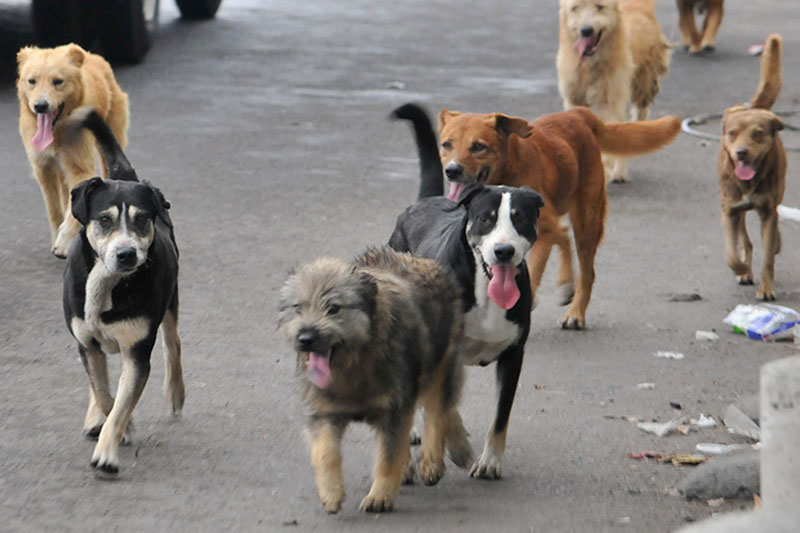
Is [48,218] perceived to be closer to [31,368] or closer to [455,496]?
[31,368]

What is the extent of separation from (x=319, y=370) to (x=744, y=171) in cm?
498

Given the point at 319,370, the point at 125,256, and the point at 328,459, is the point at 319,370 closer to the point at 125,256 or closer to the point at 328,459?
the point at 328,459

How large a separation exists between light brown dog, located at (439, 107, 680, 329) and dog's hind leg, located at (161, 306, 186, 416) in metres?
1.82

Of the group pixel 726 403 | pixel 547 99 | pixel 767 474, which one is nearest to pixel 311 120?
pixel 547 99

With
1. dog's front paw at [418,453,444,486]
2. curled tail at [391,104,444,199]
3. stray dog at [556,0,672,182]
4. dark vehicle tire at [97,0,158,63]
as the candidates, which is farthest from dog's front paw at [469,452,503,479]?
dark vehicle tire at [97,0,158,63]

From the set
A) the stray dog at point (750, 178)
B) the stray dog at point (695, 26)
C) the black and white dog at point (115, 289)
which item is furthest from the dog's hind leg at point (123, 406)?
the stray dog at point (695, 26)

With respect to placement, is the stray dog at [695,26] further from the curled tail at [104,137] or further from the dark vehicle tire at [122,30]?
the curled tail at [104,137]

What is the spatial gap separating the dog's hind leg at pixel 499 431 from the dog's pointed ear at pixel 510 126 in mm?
2303

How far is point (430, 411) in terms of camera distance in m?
5.36

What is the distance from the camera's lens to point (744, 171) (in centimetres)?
888

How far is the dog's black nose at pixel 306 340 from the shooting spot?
466 cm

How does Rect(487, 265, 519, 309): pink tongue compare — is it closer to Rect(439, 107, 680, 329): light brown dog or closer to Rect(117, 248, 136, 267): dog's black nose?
Rect(117, 248, 136, 267): dog's black nose

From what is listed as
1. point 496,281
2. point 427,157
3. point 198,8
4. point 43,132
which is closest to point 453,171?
point 427,157

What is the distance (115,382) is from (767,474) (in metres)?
3.86
